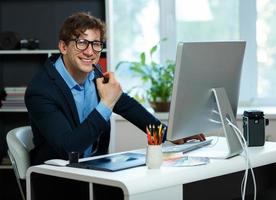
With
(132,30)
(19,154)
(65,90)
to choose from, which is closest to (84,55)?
(65,90)

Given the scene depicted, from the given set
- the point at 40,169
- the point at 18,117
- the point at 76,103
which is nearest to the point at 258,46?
the point at 18,117

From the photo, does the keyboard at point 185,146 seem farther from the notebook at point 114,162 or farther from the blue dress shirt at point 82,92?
the blue dress shirt at point 82,92

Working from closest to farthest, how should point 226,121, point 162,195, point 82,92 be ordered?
1. point 162,195
2. point 226,121
3. point 82,92

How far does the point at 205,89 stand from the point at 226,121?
0.51 ft

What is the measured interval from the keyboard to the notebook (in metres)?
0.17

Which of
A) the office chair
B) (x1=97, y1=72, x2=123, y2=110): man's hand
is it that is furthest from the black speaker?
the office chair

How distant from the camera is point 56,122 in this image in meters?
2.36

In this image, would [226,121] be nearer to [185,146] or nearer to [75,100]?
[185,146]

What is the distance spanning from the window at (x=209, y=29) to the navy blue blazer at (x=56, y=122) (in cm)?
176

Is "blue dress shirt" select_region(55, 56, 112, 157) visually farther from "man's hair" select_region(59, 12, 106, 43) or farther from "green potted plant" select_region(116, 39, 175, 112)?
"green potted plant" select_region(116, 39, 175, 112)

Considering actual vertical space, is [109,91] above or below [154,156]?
above

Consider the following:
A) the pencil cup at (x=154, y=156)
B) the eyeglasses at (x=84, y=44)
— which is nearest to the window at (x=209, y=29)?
the eyeglasses at (x=84, y=44)

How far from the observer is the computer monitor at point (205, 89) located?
7.06ft

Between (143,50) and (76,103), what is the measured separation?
1.85 meters
